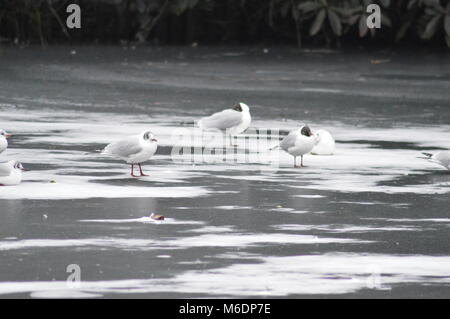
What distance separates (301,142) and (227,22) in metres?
21.2

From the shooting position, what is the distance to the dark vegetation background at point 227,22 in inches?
1139

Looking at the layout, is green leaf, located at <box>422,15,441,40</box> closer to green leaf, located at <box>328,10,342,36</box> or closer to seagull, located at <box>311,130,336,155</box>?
green leaf, located at <box>328,10,342,36</box>

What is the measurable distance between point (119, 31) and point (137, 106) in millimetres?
15238

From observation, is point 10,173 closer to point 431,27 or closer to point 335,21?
point 431,27

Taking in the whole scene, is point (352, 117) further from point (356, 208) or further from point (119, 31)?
point (119, 31)

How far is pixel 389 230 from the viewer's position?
9.55 meters

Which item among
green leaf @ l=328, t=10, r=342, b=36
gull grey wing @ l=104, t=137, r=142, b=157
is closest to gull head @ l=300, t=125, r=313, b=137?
gull grey wing @ l=104, t=137, r=142, b=157

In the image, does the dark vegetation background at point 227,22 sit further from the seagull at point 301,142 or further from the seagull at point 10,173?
the seagull at point 10,173

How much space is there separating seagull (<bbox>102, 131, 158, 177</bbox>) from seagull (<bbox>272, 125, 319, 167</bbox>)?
142 centimetres

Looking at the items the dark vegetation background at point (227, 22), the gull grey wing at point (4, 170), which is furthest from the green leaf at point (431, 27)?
the gull grey wing at point (4, 170)

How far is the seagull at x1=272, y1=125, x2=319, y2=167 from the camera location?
1264 centimetres

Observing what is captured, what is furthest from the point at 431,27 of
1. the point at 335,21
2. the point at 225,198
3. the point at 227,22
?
the point at 225,198

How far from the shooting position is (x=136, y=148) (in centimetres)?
1196

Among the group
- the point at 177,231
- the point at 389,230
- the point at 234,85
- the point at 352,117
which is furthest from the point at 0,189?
the point at 234,85
